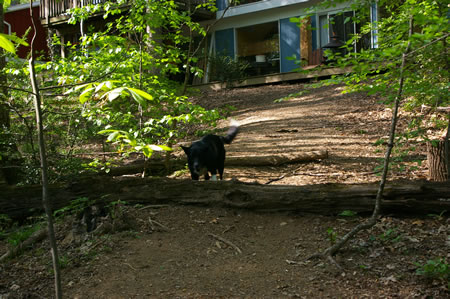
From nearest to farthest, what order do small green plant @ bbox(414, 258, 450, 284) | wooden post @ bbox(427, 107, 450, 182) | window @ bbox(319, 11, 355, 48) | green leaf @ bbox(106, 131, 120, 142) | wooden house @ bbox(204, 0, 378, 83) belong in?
green leaf @ bbox(106, 131, 120, 142)
small green plant @ bbox(414, 258, 450, 284)
wooden post @ bbox(427, 107, 450, 182)
window @ bbox(319, 11, 355, 48)
wooden house @ bbox(204, 0, 378, 83)

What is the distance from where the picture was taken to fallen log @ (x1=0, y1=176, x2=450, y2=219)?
5141 millimetres

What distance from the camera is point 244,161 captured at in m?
8.59

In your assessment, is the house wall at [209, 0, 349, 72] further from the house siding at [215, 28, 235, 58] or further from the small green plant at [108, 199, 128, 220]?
the small green plant at [108, 199, 128, 220]

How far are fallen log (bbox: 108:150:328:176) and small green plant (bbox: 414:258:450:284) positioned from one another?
4.31 metres

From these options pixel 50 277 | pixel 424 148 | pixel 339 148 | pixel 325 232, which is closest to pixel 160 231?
pixel 50 277

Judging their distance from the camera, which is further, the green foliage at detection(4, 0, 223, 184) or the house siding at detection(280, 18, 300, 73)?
the house siding at detection(280, 18, 300, 73)

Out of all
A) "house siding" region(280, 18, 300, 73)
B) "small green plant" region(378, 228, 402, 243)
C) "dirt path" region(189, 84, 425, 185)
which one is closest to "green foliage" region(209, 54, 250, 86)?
"house siding" region(280, 18, 300, 73)

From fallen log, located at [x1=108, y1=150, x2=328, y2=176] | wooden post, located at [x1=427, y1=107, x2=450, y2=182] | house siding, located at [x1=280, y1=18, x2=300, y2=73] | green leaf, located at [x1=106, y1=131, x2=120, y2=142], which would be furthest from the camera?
house siding, located at [x1=280, y1=18, x2=300, y2=73]

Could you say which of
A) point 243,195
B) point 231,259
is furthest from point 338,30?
point 231,259

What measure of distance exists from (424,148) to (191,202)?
214 inches

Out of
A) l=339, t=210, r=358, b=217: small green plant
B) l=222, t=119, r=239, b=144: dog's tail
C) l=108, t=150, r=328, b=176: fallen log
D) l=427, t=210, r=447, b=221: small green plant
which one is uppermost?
l=222, t=119, r=239, b=144: dog's tail

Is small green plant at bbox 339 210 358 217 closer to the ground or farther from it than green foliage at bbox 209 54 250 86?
closer to the ground

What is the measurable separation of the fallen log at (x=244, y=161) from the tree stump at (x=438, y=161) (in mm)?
2332

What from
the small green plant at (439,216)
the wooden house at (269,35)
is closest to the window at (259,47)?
the wooden house at (269,35)
